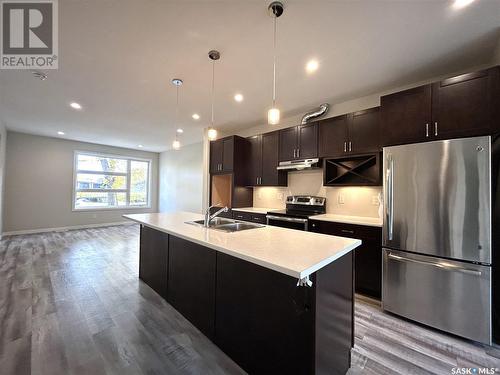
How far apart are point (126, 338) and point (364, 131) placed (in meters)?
3.55

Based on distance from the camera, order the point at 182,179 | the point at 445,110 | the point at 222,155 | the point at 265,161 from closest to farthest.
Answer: the point at 445,110
the point at 265,161
the point at 222,155
the point at 182,179

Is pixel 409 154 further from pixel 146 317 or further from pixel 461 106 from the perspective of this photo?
pixel 146 317

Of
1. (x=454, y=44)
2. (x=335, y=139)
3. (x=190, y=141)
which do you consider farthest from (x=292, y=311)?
(x=190, y=141)

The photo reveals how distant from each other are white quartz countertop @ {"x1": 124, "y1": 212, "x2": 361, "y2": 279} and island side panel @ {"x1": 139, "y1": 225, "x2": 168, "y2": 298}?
645 millimetres

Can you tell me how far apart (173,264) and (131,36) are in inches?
91.1

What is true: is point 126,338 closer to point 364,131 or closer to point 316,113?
point 364,131

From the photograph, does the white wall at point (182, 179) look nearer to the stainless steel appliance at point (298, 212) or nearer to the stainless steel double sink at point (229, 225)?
the stainless steel appliance at point (298, 212)

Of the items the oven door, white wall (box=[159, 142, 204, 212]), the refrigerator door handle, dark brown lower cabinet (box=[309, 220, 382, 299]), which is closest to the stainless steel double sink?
the oven door

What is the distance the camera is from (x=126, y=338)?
71.0 inches

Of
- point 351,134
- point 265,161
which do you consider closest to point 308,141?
point 351,134

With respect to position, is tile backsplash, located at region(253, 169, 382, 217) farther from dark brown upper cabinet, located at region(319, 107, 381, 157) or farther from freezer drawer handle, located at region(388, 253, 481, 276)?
freezer drawer handle, located at region(388, 253, 481, 276)

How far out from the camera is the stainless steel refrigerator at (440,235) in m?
1.78

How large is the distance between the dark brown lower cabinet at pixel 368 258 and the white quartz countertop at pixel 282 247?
1.11 m

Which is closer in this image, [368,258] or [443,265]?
[443,265]
